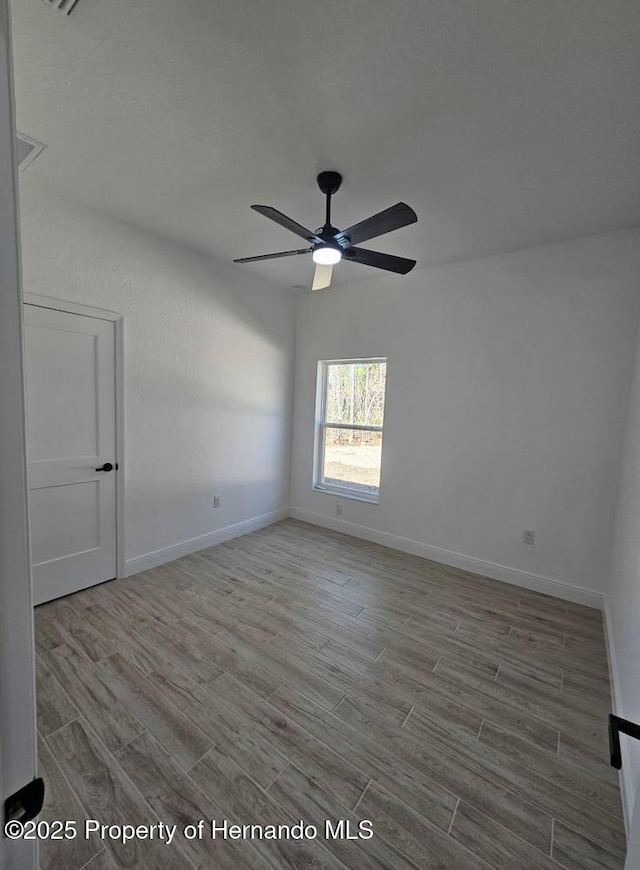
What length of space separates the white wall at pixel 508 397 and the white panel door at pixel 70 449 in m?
2.42

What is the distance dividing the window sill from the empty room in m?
0.09

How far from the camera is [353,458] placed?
4.24 metres

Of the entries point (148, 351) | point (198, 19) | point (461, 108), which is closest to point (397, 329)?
point (461, 108)

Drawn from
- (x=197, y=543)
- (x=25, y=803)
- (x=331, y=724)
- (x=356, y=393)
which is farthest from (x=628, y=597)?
(x=197, y=543)

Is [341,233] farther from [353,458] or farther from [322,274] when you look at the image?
[353,458]

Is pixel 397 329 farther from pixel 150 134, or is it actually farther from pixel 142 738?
pixel 142 738

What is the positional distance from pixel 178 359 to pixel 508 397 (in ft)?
9.61

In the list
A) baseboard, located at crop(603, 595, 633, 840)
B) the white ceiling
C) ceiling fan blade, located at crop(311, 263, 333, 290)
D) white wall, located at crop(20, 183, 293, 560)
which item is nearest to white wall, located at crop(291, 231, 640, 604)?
baseboard, located at crop(603, 595, 633, 840)

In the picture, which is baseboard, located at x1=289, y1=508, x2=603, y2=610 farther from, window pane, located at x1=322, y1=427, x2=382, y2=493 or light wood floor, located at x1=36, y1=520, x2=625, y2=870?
window pane, located at x1=322, y1=427, x2=382, y2=493

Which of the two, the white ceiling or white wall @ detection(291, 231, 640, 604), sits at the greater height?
the white ceiling

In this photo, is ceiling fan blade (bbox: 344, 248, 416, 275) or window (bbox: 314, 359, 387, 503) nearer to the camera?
ceiling fan blade (bbox: 344, 248, 416, 275)

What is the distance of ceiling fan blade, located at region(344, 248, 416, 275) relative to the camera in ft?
7.07

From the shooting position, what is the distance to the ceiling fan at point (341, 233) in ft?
5.94

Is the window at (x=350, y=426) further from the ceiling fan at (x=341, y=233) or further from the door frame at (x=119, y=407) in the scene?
the door frame at (x=119, y=407)
